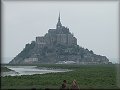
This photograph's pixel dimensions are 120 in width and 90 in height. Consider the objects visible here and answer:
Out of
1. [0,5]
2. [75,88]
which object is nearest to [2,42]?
[0,5]

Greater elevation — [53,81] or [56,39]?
[56,39]

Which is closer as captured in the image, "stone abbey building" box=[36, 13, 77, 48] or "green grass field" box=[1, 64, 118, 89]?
"green grass field" box=[1, 64, 118, 89]

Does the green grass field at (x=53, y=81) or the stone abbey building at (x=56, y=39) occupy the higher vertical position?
the stone abbey building at (x=56, y=39)

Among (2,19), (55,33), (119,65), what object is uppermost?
(55,33)

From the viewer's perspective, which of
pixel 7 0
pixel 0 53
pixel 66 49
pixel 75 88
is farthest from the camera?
pixel 66 49

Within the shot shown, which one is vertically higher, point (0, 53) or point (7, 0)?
point (7, 0)

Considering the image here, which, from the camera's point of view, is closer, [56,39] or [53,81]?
[53,81]

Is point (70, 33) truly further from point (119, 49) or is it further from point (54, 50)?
point (119, 49)

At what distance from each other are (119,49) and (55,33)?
586 ft

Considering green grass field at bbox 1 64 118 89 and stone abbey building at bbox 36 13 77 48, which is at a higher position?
stone abbey building at bbox 36 13 77 48

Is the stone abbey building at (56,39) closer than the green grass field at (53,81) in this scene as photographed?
No

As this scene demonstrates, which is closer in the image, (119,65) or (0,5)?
(0,5)

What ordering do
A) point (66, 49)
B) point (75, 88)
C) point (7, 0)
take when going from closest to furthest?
point (7, 0) < point (75, 88) < point (66, 49)

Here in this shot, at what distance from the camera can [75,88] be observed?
65.0 feet
